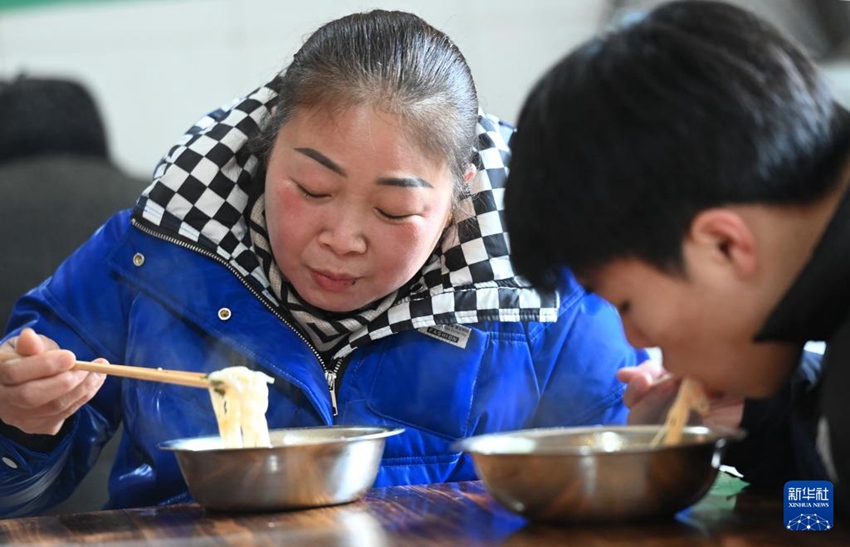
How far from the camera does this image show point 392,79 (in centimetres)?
181

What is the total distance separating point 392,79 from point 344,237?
0.27 metres

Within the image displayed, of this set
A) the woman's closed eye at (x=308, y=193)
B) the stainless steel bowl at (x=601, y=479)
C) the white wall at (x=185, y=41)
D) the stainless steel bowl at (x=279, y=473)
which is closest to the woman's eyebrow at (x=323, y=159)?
the woman's closed eye at (x=308, y=193)

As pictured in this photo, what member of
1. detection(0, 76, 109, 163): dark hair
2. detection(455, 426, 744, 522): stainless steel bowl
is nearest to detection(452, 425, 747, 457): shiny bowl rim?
detection(455, 426, 744, 522): stainless steel bowl

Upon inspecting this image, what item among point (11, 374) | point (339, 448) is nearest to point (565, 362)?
point (339, 448)

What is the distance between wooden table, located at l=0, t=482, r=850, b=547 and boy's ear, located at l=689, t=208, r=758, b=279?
0.92 ft

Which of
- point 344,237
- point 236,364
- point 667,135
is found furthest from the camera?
point 236,364

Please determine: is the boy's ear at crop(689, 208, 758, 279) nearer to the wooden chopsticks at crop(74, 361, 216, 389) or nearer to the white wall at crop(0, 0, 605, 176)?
the wooden chopsticks at crop(74, 361, 216, 389)

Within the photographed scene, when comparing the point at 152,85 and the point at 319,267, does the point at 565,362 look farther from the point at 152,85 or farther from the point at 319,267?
the point at 152,85

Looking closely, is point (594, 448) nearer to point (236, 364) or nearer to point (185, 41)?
point (236, 364)

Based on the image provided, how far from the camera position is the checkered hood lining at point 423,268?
1892 millimetres

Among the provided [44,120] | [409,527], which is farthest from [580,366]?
[44,120]

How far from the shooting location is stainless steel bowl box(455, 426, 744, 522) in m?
1.22

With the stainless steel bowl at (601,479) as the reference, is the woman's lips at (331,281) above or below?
above

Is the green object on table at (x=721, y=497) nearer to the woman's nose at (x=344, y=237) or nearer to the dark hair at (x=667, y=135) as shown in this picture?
the dark hair at (x=667, y=135)
